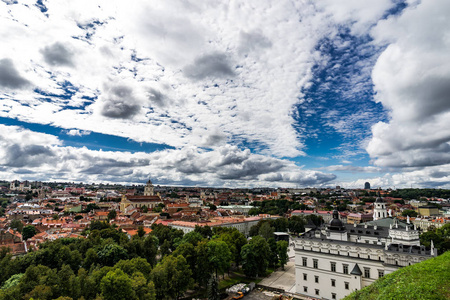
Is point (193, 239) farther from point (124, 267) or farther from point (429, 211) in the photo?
point (429, 211)

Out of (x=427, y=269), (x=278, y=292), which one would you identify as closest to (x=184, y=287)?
(x=278, y=292)

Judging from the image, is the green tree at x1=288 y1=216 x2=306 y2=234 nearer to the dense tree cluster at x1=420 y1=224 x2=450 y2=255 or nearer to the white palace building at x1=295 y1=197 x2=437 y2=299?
the dense tree cluster at x1=420 y1=224 x2=450 y2=255

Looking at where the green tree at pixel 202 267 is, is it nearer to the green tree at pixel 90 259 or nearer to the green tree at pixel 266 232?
the green tree at pixel 90 259

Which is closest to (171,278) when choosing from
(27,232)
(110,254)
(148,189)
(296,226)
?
(110,254)

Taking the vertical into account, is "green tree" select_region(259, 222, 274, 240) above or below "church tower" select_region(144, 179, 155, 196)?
below

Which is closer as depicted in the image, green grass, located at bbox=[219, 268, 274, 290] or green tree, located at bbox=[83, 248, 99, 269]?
green tree, located at bbox=[83, 248, 99, 269]

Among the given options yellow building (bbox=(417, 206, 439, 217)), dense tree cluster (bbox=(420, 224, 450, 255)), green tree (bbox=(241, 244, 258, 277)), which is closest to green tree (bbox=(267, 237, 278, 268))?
green tree (bbox=(241, 244, 258, 277))
